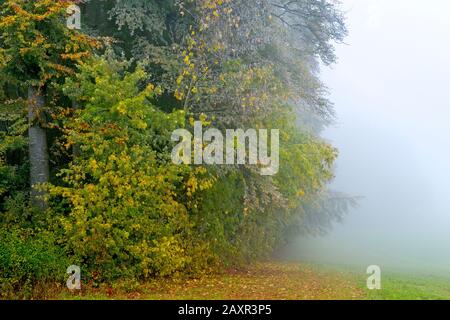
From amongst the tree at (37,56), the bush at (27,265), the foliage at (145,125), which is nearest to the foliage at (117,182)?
the foliage at (145,125)

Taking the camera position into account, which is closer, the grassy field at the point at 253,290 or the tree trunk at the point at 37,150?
the grassy field at the point at 253,290

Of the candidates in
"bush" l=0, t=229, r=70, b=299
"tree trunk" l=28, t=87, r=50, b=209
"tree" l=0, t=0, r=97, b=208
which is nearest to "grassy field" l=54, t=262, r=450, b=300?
"bush" l=0, t=229, r=70, b=299

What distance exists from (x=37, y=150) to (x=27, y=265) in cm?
371

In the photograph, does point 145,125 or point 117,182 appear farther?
point 145,125

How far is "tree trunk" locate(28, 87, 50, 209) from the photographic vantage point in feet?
45.9

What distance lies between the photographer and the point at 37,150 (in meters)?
14.3

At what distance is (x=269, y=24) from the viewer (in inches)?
704

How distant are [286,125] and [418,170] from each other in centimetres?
9449

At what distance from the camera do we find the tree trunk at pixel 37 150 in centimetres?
1398

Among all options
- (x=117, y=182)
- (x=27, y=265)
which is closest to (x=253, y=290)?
(x=117, y=182)

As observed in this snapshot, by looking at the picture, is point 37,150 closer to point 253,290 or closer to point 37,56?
point 37,56

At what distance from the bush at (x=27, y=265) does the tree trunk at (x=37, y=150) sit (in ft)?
5.58

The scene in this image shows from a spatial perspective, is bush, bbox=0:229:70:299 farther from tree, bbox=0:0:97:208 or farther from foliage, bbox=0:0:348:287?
tree, bbox=0:0:97:208

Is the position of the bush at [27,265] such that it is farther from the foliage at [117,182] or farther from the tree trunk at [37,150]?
the tree trunk at [37,150]
